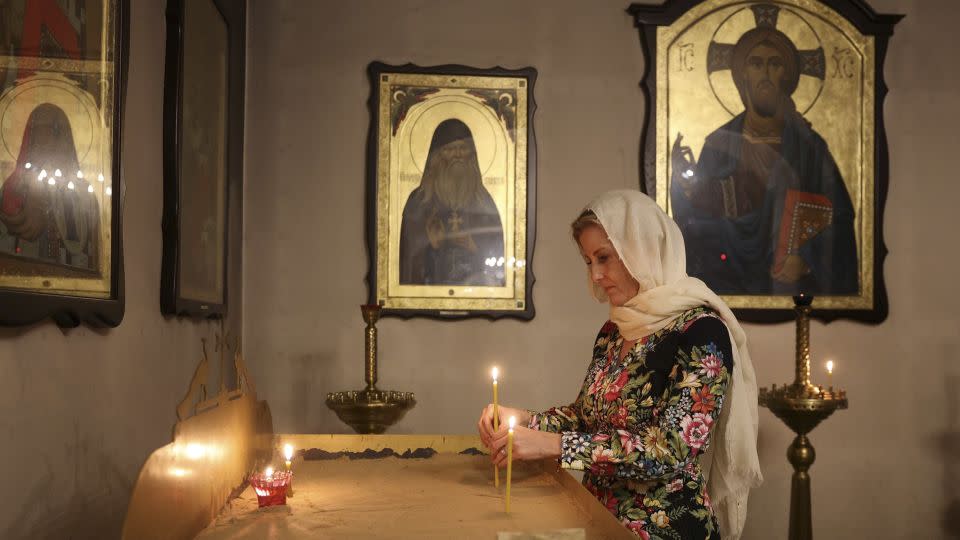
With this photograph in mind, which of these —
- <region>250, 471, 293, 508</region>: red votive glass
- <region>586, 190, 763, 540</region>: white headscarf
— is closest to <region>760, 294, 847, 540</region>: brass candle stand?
<region>586, 190, 763, 540</region>: white headscarf

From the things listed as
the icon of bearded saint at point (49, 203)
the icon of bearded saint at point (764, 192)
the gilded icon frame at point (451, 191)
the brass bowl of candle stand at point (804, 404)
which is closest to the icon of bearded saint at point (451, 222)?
the gilded icon frame at point (451, 191)

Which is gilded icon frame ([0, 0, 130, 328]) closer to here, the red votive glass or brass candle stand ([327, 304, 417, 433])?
the red votive glass

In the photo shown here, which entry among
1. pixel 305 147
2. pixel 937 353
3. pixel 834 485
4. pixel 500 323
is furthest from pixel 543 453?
pixel 937 353

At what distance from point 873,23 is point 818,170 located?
2.70 feet

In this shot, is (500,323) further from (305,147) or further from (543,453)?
(543,453)

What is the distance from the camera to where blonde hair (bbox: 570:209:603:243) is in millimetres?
2306

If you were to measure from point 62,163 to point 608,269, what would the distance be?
1.38 meters

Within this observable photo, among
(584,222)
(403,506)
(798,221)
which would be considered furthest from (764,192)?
(403,506)

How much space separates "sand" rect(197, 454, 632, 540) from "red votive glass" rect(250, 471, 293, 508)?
0.07 ft

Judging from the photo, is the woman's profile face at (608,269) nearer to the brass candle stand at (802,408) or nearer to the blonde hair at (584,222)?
the blonde hair at (584,222)

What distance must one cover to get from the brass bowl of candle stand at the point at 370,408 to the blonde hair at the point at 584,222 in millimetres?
1402

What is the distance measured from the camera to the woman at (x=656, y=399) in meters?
1.98

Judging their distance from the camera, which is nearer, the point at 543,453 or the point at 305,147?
the point at 543,453

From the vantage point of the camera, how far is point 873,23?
14.1 ft
